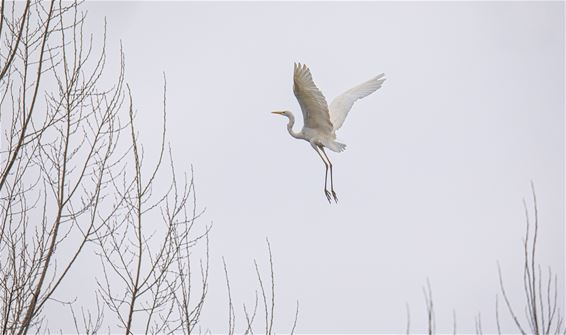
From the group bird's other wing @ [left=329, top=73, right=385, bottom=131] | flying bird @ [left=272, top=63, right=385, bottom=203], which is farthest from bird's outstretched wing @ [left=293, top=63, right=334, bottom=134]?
bird's other wing @ [left=329, top=73, right=385, bottom=131]

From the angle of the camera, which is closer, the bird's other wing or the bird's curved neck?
the bird's curved neck

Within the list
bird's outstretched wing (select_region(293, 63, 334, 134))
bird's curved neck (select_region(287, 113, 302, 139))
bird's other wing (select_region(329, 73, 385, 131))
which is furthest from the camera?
bird's other wing (select_region(329, 73, 385, 131))

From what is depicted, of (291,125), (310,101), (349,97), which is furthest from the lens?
(349,97)

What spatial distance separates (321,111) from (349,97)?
1757mm

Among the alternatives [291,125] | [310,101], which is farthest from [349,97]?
[310,101]

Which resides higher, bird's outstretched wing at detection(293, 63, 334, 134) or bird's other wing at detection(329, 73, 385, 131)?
bird's other wing at detection(329, 73, 385, 131)

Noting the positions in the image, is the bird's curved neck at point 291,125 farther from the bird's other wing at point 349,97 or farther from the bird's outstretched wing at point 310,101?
the bird's other wing at point 349,97

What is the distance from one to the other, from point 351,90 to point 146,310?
8.15m

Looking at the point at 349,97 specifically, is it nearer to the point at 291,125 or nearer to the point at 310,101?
the point at 291,125

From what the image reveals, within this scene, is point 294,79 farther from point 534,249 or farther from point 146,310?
point 534,249

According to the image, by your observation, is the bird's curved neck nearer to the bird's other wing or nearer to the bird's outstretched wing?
the bird's outstretched wing

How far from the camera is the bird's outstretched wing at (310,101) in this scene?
945 cm

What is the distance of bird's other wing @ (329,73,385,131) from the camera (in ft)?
39.3

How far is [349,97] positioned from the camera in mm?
12211
